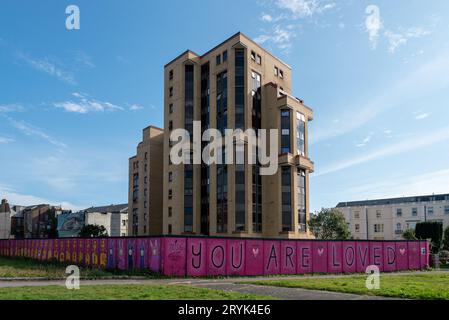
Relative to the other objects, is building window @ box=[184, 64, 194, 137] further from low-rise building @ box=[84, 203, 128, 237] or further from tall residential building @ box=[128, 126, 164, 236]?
low-rise building @ box=[84, 203, 128, 237]

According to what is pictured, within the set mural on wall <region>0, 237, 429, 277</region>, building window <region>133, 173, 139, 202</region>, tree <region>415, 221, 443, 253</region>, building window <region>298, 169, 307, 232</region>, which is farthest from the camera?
building window <region>133, 173, 139, 202</region>

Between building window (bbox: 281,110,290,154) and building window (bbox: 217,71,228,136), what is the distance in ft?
27.1

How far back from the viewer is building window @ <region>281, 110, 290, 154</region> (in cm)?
6109

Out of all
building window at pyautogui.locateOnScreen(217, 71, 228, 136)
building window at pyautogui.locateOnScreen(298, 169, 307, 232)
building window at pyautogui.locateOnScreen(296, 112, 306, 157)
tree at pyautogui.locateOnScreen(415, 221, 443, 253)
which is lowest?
tree at pyautogui.locateOnScreen(415, 221, 443, 253)

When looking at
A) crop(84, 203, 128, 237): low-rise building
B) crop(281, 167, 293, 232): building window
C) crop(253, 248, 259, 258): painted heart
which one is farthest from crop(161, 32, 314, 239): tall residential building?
crop(84, 203, 128, 237): low-rise building

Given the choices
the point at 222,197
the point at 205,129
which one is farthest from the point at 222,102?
the point at 222,197

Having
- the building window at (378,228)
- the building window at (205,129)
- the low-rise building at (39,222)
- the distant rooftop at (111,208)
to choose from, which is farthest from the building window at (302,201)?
the low-rise building at (39,222)

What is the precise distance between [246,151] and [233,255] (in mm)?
30442

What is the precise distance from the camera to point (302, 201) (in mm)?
61156

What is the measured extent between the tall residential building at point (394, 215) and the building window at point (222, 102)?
199 ft

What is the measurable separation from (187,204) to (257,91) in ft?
66.3

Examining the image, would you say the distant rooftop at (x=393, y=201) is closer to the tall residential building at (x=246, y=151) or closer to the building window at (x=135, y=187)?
the tall residential building at (x=246, y=151)
